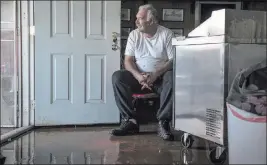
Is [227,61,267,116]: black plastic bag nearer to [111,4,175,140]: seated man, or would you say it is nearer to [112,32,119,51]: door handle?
[111,4,175,140]: seated man

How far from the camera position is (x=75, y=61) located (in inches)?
157

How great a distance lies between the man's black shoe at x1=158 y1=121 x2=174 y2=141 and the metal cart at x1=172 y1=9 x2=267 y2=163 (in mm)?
478

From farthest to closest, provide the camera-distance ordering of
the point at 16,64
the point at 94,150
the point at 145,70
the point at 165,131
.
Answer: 1. the point at 16,64
2. the point at 145,70
3. the point at 165,131
4. the point at 94,150

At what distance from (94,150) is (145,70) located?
111cm

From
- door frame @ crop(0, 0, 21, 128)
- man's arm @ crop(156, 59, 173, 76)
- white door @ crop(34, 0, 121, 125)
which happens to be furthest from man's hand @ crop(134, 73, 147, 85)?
door frame @ crop(0, 0, 21, 128)

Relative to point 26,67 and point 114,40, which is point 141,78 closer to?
point 114,40

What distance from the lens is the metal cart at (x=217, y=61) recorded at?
2.40m

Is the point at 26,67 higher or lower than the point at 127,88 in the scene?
higher

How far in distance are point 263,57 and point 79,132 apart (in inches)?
76.9

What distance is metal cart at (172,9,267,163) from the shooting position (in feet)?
7.86

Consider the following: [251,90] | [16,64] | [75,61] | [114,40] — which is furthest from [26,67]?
[251,90]

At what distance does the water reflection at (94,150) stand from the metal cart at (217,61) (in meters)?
0.25

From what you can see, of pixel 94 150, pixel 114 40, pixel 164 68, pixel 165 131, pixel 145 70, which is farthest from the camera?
pixel 114 40

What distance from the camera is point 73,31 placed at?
3.97 m
